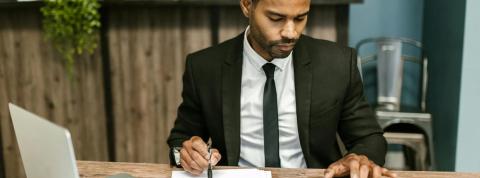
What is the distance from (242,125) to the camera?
72.3 inches

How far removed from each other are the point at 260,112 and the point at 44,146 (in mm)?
833

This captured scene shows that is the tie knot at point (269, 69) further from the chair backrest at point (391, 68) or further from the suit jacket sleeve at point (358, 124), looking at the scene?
the chair backrest at point (391, 68)

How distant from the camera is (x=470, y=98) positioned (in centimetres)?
274

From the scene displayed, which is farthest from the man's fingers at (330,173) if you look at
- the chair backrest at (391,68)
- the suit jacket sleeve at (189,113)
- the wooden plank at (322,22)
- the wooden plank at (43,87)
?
the wooden plank at (43,87)

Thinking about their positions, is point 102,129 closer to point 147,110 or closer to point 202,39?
point 147,110

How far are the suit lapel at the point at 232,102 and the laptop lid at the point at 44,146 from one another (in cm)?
69

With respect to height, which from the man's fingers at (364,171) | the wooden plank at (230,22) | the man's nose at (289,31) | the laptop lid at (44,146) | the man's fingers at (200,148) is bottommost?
the man's fingers at (364,171)

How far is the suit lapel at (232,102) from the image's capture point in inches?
71.1

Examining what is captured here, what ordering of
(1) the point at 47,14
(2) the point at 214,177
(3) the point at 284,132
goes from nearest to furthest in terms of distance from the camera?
(2) the point at 214,177 < (3) the point at 284,132 < (1) the point at 47,14

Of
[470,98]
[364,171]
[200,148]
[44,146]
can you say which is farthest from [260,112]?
[470,98]

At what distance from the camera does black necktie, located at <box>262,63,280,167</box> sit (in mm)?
1774

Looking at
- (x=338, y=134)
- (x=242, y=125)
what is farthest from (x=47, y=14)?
(x=338, y=134)

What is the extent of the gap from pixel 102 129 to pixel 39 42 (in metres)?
0.59

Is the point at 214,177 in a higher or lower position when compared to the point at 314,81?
lower
